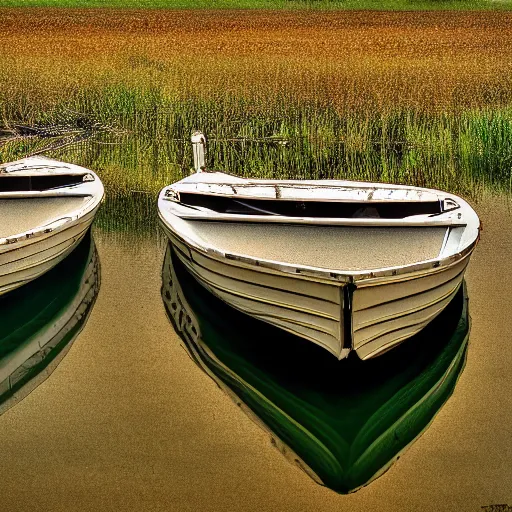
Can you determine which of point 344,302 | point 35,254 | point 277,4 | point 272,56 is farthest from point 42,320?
point 277,4

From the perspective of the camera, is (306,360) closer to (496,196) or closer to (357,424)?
(357,424)

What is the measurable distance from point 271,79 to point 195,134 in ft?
16.6

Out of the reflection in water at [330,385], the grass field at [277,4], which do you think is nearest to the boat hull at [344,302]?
the reflection in water at [330,385]

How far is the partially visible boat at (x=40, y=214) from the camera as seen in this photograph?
712 centimetres

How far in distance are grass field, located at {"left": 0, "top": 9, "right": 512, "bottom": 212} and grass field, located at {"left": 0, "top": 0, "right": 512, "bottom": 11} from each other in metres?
6.36

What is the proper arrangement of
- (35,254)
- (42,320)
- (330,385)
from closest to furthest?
(330,385) → (35,254) → (42,320)

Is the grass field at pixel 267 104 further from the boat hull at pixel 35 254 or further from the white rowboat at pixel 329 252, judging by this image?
the white rowboat at pixel 329 252

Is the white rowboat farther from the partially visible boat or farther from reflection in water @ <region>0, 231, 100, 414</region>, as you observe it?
reflection in water @ <region>0, 231, 100, 414</region>

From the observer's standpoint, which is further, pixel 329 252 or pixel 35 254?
pixel 35 254

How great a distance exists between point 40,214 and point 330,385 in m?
3.37

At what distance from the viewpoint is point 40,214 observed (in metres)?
8.05

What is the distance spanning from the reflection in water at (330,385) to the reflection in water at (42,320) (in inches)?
37.0

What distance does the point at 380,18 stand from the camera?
2125cm

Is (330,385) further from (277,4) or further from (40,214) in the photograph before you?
(277,4)
